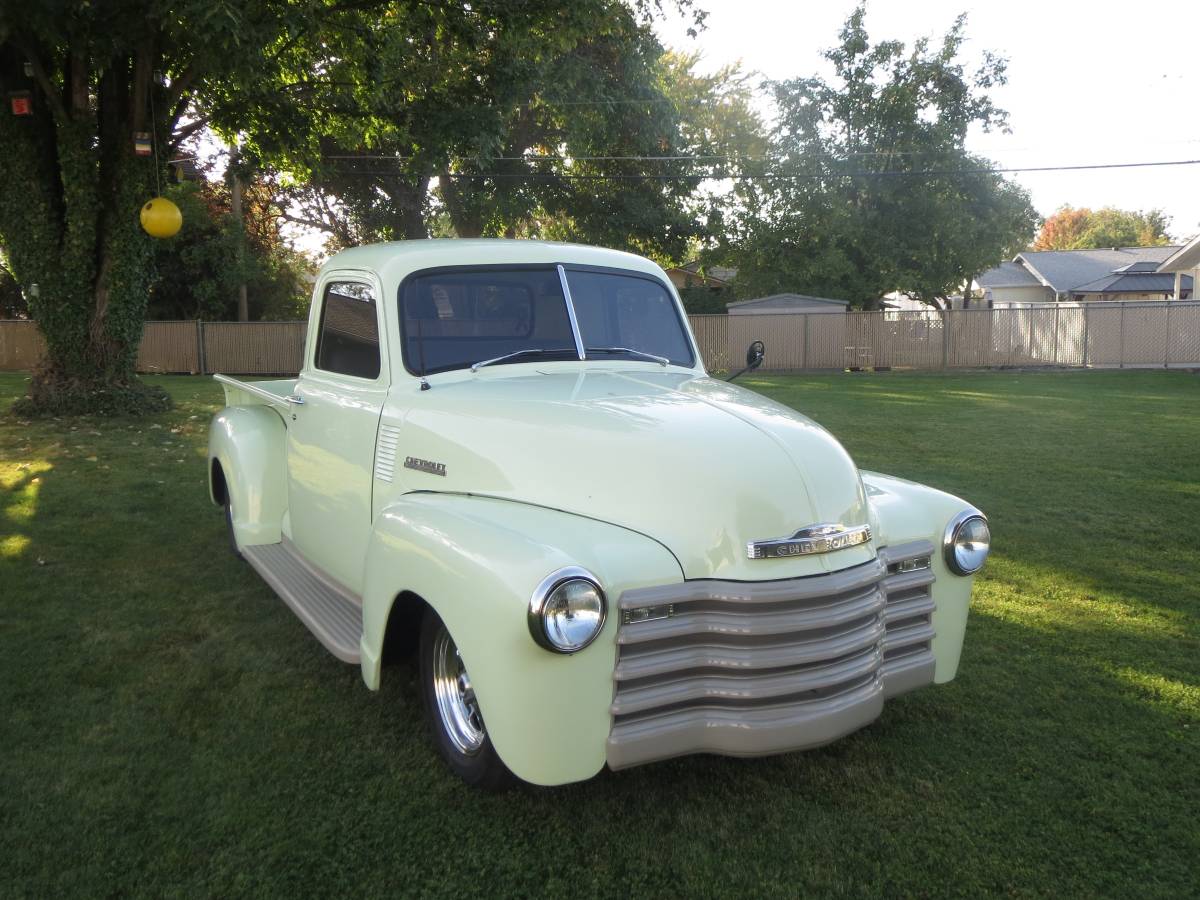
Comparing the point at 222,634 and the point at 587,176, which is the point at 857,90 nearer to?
the point at 587,176

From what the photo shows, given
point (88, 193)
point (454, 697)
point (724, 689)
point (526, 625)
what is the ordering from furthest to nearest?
point (88, 193) < point (454, 697) < point (724, 689) < point (526, 625)

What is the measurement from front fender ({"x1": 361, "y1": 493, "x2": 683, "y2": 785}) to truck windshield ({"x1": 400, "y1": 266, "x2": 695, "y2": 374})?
46.4 inches

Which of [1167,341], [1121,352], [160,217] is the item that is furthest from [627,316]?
[1167,341]

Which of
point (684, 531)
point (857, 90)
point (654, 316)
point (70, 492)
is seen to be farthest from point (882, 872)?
point (857, 90)

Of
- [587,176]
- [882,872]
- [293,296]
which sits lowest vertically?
[882,872]

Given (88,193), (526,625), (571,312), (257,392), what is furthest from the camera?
(88,193)

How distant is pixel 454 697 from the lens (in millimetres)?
3082

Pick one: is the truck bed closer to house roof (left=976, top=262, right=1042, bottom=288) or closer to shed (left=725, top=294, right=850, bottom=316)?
shed (left=725, top=294, right=850, bottom=316)

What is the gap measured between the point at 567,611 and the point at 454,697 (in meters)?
0.86

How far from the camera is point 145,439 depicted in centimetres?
1066

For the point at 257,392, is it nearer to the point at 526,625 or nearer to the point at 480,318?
the point at 480,318

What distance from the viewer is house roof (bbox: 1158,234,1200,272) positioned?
28.1m

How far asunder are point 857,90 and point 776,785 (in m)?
30.9

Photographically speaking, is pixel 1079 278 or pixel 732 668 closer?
pixel 732 668
